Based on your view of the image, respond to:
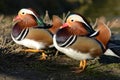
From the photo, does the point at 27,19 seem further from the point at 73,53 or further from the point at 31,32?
the point at 73,53

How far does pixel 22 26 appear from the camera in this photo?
246 inches

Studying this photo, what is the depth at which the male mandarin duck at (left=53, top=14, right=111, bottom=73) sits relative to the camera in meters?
5.82

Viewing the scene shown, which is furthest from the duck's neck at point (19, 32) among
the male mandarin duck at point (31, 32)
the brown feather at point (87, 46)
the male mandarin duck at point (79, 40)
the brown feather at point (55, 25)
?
the brown feather at point (87, 46)

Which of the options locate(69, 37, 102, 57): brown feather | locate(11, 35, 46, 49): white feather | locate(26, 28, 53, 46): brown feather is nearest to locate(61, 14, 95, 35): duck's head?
locate(69, 37, 102, 57): brown feather

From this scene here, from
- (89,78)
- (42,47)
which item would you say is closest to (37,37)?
(42,47)

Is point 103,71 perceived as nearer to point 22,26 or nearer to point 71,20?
point 71,20

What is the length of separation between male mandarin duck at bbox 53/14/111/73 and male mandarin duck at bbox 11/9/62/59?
0.32 m

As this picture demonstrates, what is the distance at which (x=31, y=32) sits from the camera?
20.3ft

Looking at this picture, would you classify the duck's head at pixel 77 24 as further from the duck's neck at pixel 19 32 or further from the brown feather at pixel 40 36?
the duck's neck at pixel 19 32

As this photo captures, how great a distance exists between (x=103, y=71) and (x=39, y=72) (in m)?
0.91

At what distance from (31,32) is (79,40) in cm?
73

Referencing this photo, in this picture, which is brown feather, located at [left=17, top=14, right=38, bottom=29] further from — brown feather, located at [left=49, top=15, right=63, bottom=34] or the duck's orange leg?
the duck's orange leg

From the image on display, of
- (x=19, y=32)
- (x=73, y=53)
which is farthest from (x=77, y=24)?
(x=19, y=32)

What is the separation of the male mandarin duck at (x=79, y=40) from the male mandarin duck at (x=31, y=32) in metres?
0.32
